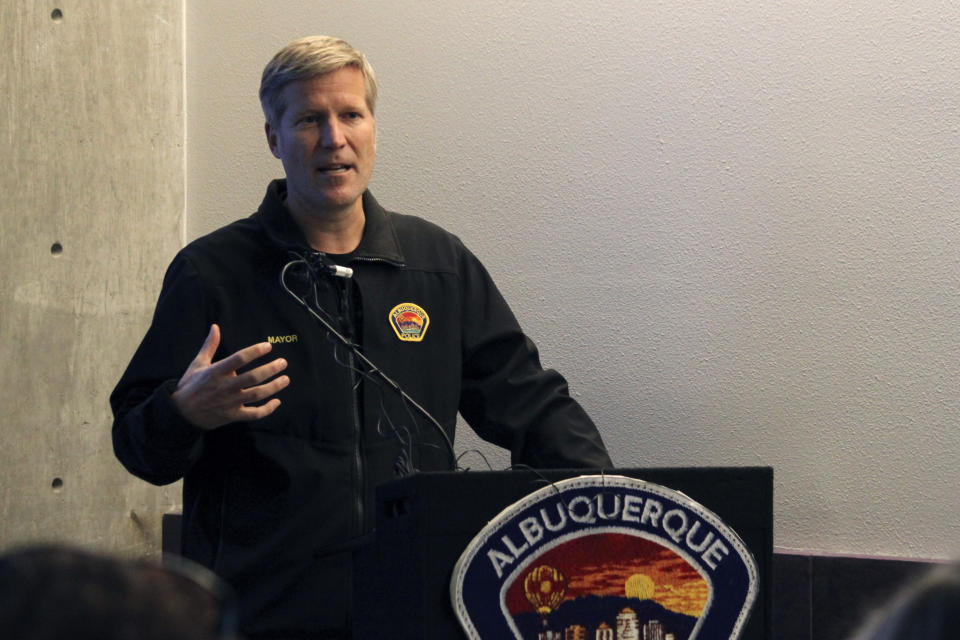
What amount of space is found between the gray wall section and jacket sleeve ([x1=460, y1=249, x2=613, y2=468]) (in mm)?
1024

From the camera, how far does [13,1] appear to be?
2438 millimetres

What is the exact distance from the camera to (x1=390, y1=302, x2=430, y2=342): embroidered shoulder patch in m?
1.99

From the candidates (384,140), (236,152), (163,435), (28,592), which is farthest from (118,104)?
(28,592)

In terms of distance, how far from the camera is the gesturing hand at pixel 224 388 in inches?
57.8

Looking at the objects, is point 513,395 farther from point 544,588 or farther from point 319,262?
point 544,588

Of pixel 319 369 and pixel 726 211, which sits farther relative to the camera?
pixel 726 211

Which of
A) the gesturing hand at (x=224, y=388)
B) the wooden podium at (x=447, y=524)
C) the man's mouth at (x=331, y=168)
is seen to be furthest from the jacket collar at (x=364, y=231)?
the wooden podium at (x=447, y=524)

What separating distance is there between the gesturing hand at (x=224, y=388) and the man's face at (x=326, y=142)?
1.56 ft

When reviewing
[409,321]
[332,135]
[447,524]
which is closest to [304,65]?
[332,135]

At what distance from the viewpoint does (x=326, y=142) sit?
1993mm

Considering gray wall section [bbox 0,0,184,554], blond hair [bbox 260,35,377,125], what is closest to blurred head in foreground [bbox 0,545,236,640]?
blond hair [bbox 260,35,377,125]

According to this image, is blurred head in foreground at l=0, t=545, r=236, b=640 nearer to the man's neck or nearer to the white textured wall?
the man's neck

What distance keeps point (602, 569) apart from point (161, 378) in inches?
36.9

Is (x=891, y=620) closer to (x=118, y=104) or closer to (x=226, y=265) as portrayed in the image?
(x=226, y=265)
